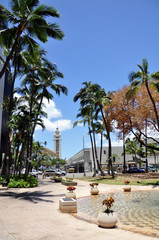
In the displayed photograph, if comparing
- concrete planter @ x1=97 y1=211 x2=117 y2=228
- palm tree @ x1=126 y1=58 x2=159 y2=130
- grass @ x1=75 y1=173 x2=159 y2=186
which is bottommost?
grass @ x1=75 y1=173 x2=159 y2=186

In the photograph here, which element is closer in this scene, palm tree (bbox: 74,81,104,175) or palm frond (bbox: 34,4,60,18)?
palm frond (bbox: 34,4,60,18)

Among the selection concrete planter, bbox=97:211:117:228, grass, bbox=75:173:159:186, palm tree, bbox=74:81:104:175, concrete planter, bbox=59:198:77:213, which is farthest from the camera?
palm tree, bbox=74:81:104:175

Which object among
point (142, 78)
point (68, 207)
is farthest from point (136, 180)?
point (68, 207)

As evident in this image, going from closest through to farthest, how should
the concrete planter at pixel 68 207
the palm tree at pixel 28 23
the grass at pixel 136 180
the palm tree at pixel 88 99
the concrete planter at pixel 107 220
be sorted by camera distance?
the concrete planter at pixel 107 220 → the concrete planter at pixel 68 207 → the palm tree at pixel 28 23 → the grass at pixel 136 180 → the palm tree at pixel 88 99

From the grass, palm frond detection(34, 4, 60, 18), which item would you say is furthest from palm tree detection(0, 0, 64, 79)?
the grass

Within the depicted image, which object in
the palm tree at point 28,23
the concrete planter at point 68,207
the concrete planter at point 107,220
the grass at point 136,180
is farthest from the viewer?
the grass at point 136,180

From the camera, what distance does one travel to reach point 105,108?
108 ft

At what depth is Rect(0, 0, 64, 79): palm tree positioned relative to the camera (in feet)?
53.3

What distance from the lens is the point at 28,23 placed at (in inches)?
671

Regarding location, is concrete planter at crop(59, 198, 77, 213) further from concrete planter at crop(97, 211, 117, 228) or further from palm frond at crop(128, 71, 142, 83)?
palm frond at crop(128, 71, 142, 83)

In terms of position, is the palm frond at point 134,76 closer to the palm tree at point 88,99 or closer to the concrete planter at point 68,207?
the palm tree at point 88,99

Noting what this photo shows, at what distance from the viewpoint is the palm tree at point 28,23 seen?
1625 centimetres

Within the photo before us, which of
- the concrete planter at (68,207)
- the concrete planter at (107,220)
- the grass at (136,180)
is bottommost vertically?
the grass at (136,180)

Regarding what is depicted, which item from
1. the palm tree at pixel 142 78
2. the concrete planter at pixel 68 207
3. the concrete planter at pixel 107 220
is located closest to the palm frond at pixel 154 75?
the palm tree at pixel 142 78
